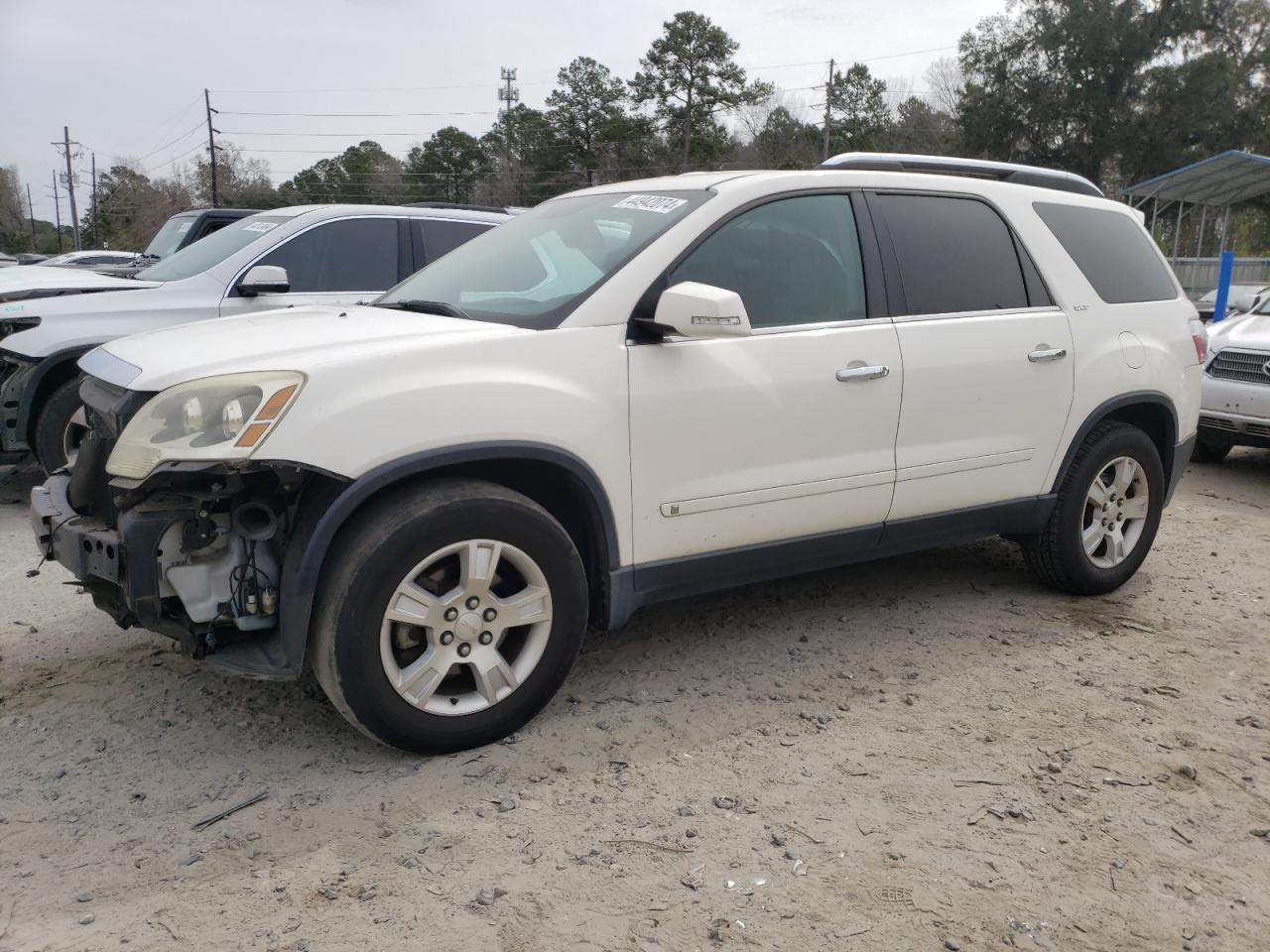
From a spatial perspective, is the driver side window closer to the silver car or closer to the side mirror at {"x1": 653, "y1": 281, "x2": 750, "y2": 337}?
the side mirror at {"x1": 653, "y1": 281, "x2": 750, "y2": 337}

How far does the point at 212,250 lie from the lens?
22.9ft

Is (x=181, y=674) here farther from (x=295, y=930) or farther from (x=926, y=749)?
(x=926, y=749)

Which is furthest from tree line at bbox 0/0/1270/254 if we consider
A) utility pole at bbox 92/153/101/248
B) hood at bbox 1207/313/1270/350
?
hood at bbox 1207/313/1270/350

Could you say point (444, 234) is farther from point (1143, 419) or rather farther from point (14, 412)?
Result: point (1143, 419)

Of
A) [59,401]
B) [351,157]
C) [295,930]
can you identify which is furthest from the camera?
[351,157]

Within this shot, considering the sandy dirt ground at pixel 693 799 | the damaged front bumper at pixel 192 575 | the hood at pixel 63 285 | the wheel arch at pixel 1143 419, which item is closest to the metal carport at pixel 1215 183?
the wheel arch at pixel 1143 419

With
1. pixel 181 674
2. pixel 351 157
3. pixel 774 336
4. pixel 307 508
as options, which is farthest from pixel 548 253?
pixel 351 157

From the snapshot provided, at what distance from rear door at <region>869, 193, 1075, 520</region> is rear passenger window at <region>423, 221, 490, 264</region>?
389cm

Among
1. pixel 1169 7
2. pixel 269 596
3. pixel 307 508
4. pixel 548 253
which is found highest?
pixel 1169 7

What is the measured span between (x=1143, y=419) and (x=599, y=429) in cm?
303

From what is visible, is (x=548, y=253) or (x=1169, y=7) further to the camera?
(x=1169, y=7)

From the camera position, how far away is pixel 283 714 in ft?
11.4

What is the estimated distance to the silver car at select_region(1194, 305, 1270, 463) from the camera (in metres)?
7.64

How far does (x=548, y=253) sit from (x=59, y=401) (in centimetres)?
358
